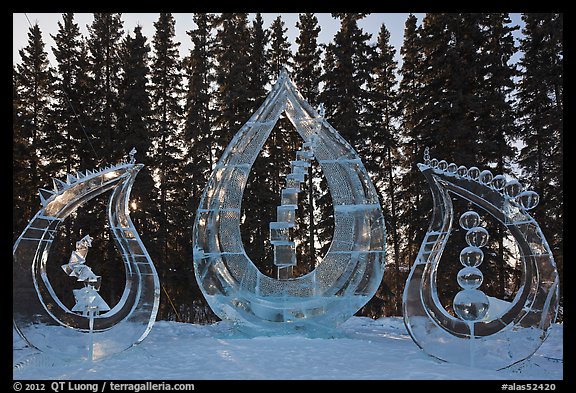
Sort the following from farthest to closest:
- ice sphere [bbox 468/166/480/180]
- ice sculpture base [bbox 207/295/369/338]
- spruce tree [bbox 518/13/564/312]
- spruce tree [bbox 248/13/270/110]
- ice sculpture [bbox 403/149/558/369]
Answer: spruce tree [bbox 248/13/270/110] → spruce tree [bbox 518/13/564/312] → ice sculpture base [bbox 207/295/369/338] → ice sphere [bbox 468/166/480/180] → ice sculpture [bbox 403/149/558/369]

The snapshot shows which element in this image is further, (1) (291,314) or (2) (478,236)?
(1) (291,314)

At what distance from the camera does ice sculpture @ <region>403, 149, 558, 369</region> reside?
16.6 ft

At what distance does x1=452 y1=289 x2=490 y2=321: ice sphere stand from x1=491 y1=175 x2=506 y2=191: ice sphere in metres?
1.24

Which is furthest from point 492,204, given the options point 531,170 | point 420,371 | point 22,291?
point 531,170

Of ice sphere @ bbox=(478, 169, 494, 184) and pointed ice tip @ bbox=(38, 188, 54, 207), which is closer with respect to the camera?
ice sphere @ bbox=(478, 169, 494, 184)

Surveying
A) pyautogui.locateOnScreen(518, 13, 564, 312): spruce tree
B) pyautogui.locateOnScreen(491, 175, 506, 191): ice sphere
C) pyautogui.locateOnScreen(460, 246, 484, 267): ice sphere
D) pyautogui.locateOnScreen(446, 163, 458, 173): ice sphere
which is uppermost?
pyautogui.locateOnScreen(518, 13, 564, 312): spruce tree

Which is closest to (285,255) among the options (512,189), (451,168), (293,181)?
(293,181)

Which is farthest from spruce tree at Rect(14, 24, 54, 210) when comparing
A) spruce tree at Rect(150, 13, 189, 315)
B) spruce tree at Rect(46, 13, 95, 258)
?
spruce tree at Rect(150, 13, 189, 315)

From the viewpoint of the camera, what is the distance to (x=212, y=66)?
15.1 metres

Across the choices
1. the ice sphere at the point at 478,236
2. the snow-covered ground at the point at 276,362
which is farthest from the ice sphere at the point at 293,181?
the ice sphere at the point at 478,236

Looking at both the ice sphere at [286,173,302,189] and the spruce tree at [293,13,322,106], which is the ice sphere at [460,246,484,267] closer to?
the ice sphere at [286,173,302,189]

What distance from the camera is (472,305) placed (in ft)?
17.0

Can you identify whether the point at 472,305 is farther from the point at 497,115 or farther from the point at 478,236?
the point at 497,115

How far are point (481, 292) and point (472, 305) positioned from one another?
0.19 metres
